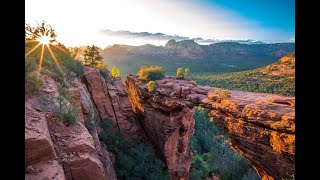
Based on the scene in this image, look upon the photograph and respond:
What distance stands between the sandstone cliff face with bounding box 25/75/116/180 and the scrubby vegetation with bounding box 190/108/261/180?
19.0 m

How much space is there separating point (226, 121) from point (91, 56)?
11701 mm

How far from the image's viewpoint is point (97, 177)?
178 inches

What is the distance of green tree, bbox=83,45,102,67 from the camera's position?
18453mm

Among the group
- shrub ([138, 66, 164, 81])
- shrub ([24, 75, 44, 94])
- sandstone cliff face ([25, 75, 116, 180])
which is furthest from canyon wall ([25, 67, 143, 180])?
shrub ([138, 66, 164, 81])

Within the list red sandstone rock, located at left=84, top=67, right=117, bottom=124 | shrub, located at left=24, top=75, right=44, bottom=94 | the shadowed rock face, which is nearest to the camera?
shrub, located at left=24, top=75, right=44, bottom=94

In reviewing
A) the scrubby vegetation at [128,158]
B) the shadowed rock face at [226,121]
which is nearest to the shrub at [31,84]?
the scrubby vegetation at [128,158]

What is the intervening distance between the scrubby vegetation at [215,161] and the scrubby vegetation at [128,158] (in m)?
8.15

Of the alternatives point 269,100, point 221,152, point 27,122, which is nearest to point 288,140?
point 269,100

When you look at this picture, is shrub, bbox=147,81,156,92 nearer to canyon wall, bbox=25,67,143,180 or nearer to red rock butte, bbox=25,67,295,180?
red rock butte, bbox=25,67,295,180

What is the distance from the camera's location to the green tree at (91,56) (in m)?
18.5

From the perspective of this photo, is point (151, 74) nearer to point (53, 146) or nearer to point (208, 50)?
point (53, 146)

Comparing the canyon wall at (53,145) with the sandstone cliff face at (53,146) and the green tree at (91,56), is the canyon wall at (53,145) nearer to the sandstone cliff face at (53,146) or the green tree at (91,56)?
the sandstone cliff face at (53,146)
